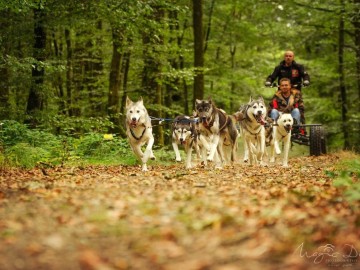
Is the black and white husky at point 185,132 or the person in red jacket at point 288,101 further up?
the person in red jacket at point 288,101

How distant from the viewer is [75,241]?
141 inches

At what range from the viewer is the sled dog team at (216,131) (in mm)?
10180

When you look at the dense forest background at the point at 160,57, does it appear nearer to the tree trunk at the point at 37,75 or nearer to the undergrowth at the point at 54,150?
the tree trunk at the point at 37,75

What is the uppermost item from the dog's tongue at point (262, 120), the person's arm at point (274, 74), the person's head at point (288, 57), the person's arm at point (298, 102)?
the person's head at point (288, 57)

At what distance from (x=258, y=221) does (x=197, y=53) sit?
1268cm

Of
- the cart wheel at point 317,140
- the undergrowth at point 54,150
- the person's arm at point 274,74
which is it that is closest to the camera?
the undergrowth at point 54,150

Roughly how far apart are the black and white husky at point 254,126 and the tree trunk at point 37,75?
5.69 meters

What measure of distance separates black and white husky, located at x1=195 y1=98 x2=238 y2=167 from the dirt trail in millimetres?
4304

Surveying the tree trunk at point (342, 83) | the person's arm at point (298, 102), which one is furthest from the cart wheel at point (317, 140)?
the tree trunk at point (342, 83)

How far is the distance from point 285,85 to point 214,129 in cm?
357

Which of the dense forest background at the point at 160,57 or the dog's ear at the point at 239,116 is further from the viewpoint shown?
the dense forest background at the point at 160,57

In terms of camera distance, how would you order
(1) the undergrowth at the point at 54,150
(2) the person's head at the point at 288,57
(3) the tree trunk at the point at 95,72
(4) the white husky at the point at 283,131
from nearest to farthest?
(1) the undergrowth at the point at 54,150
(4) the white husky at the point at 283,131
(2) the person's head at the point at 288,57
(3) the tree trunk at the point at 95,72

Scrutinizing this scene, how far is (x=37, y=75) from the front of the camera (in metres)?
13.2

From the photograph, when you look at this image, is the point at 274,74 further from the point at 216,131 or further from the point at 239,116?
the point at 216,131
